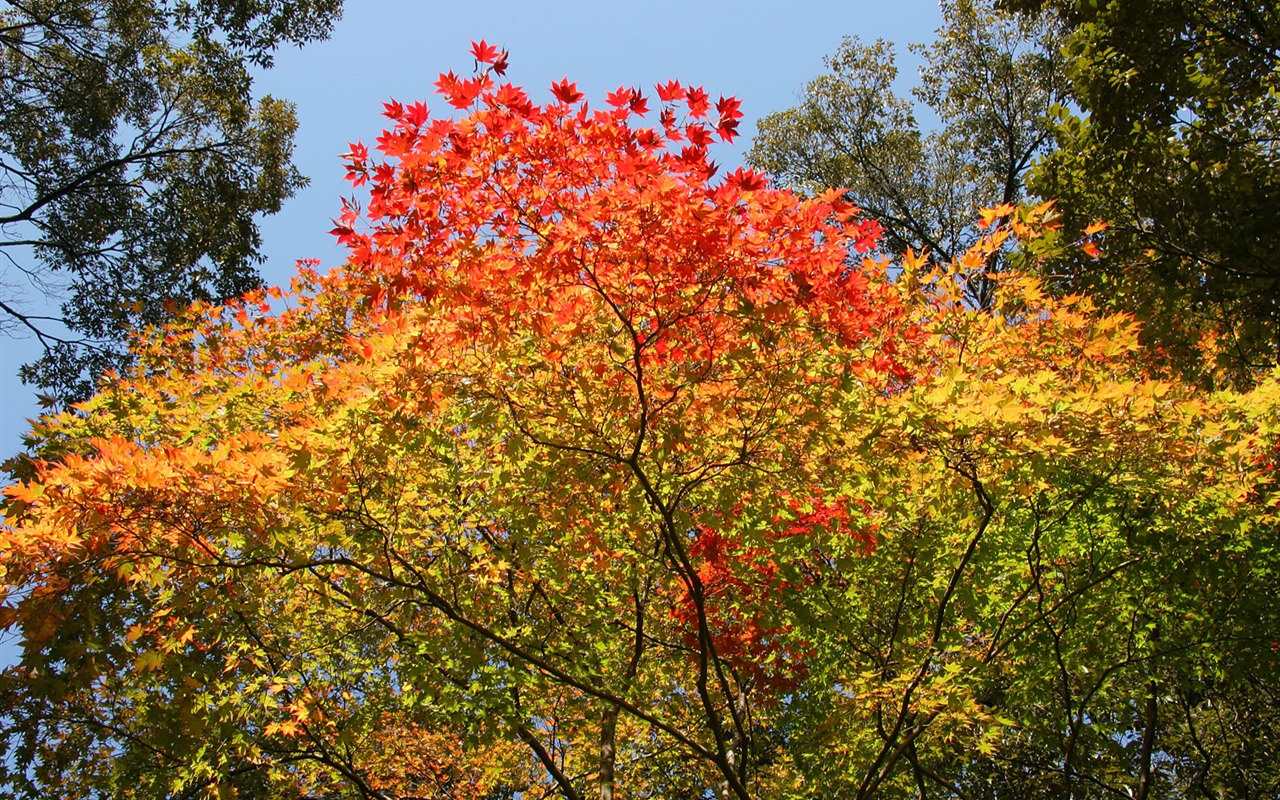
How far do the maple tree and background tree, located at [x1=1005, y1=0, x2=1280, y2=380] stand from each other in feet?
4.66

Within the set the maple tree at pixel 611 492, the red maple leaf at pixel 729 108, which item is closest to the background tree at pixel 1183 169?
the maple tree at pixel 611 492

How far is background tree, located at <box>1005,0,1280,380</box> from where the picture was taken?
6734mm

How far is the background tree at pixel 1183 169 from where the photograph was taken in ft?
22.1

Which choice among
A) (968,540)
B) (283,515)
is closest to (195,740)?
(283,515)

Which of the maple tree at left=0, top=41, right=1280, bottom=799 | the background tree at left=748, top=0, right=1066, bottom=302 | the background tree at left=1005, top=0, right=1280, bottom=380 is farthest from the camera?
the background tree at left=748, top=0, right=1066, bottom=302

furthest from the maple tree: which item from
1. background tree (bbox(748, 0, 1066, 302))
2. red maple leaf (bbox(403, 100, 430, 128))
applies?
background tree (bbox(748, 0, 1066, 302))

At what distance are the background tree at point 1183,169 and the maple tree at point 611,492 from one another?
1420mm

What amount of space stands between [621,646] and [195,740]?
3086 millimetres

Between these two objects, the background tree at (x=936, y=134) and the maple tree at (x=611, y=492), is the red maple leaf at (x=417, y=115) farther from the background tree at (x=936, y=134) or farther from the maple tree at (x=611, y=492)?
the background tree at (x=936, y=134)

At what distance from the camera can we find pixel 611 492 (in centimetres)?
504

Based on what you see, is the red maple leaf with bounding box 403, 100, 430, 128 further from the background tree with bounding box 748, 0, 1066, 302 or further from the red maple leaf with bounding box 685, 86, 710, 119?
the background tree with bounding box 748, 0, 1066, 302

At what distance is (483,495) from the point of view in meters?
5.72

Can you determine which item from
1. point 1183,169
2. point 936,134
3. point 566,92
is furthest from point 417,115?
point 936,134

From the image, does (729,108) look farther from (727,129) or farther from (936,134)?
(936,134)
